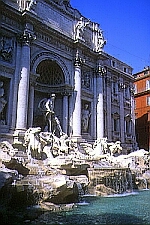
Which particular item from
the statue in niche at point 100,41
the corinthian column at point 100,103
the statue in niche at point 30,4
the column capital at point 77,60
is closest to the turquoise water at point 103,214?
the corinthian column at point 100,103

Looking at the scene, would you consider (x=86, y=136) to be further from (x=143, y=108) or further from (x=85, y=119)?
(x=143, y=108)

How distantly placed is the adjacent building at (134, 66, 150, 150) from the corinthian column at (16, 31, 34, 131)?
17.8 metres

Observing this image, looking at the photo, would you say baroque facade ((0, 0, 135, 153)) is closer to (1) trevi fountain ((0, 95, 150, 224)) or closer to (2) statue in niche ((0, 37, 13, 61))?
(2) statue in niche ((0, 37, 13, 61))

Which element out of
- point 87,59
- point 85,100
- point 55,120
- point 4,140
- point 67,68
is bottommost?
point 4,140

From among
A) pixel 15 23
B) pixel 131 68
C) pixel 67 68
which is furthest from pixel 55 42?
pixel 131 68

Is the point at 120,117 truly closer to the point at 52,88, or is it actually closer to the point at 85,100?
the point at 85,100

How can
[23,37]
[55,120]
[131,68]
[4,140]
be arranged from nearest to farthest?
1. [4,140]
2. [23,37]
3. [55,120]
4. [131,68]

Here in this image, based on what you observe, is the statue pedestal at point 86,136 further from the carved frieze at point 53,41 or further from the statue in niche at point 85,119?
the carved frieze at point 53,41

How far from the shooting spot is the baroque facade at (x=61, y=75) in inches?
626

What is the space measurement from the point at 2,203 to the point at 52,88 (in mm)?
12884

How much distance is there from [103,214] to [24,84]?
10.5 metres

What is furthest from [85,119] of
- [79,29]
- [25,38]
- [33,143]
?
[25,38]

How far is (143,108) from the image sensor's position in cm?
3069

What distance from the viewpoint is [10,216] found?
6875 millimetres
